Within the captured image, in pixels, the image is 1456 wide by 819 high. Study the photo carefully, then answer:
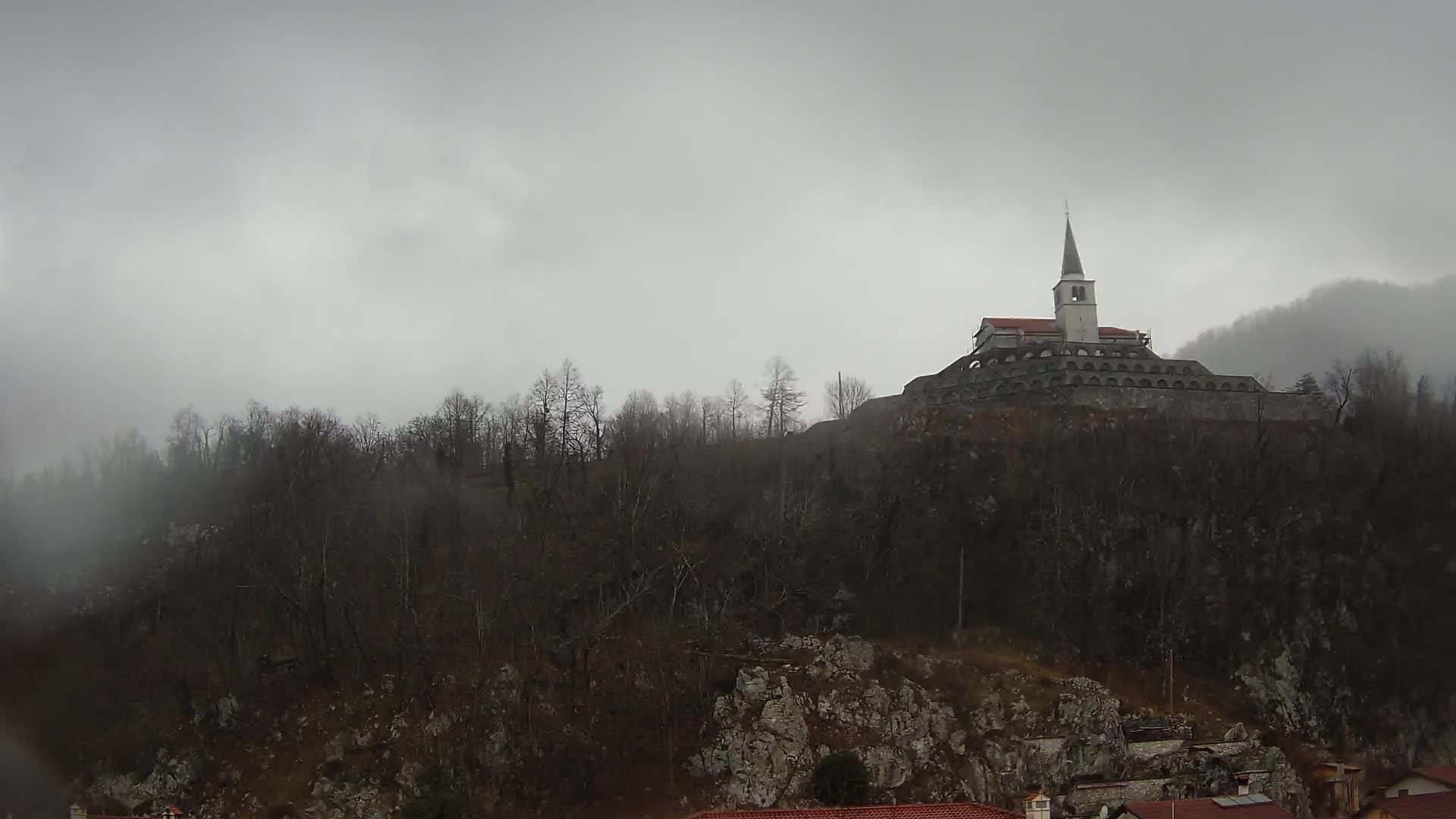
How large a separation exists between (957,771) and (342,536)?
3549 centimetres

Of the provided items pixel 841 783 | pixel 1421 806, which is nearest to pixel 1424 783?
pixel 1421 806

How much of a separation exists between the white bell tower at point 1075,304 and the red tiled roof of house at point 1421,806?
53180mm

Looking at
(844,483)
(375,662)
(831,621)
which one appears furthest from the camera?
(844,483)

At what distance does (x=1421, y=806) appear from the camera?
1369 inches

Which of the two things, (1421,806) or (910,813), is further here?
(1421,806)

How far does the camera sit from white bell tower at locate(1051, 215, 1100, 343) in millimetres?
85938

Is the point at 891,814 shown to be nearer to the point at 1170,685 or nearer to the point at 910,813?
the point at 910,813

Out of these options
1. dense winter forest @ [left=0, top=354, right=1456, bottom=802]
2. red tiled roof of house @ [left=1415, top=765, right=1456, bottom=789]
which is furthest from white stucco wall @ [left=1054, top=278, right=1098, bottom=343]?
red tiled roof of house @ [left=1415, top=765, right=1456, bottom=789]

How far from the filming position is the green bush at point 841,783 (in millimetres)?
40438

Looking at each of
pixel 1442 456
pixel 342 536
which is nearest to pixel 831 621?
pixel 342 536

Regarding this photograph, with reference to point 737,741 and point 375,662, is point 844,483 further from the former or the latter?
point 375,662

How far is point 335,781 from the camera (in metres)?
43.7

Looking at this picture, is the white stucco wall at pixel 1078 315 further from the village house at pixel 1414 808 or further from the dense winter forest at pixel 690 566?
the village house at pixel 1414 808

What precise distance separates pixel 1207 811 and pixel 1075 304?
58.8 m
